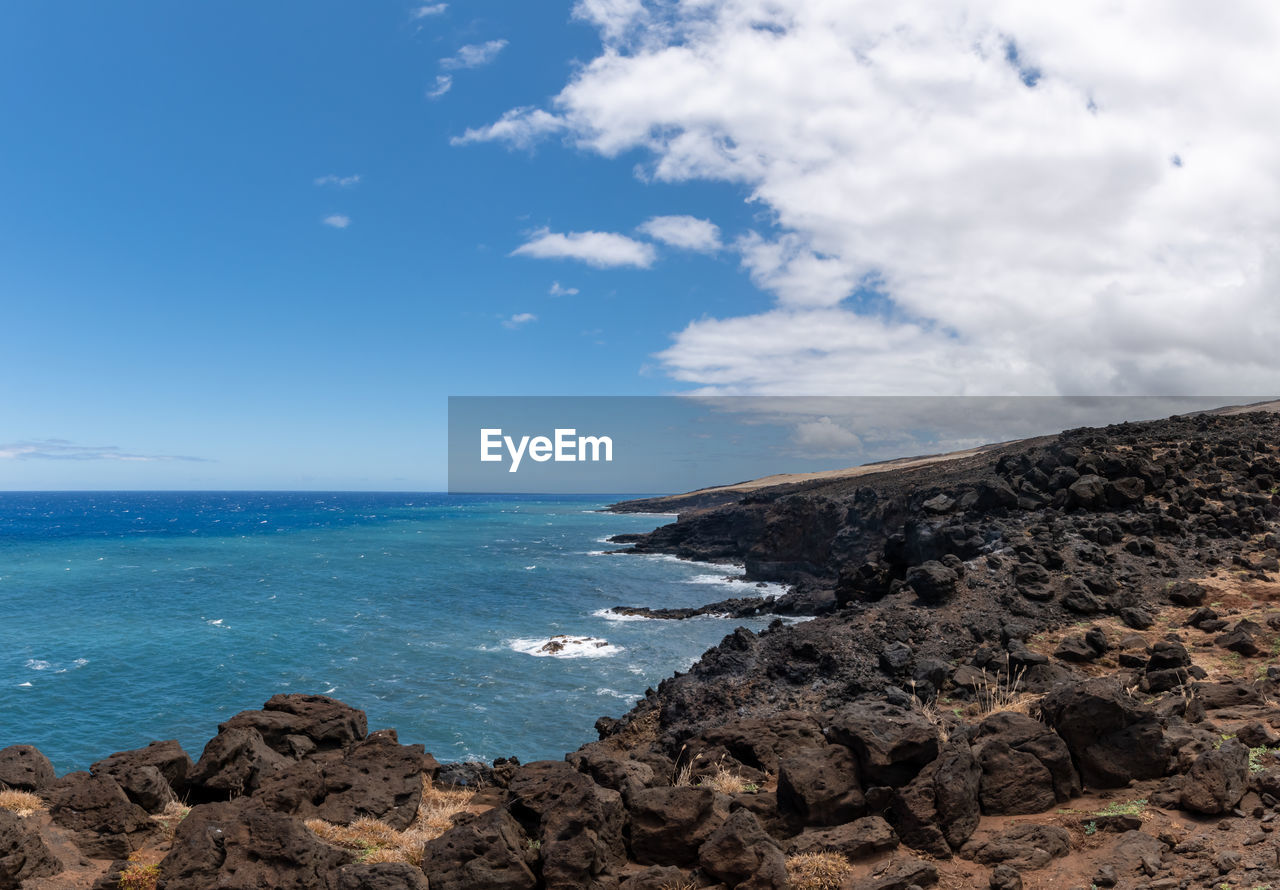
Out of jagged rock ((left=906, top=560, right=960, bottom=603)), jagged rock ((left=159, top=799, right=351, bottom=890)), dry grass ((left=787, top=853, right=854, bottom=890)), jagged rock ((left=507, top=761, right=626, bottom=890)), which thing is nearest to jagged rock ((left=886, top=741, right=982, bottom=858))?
dry grass ((left=787, top=853, right=854, bottom=890))

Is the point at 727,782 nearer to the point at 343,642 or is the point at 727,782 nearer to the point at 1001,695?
the point at 1001,695

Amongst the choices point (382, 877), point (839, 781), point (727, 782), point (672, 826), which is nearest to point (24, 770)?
point (382, 877)

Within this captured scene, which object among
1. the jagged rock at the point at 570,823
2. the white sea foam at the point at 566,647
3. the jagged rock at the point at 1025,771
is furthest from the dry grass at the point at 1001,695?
the white sea foam at the point at 566,647

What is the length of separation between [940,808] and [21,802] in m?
12.7

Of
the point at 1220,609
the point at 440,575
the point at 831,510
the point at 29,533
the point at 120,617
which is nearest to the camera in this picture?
the point at 1220,609

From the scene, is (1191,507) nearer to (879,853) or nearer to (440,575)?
(879,853)

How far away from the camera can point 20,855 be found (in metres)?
8.38

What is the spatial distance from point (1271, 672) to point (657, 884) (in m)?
11.6

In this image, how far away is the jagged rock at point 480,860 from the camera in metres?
7.98

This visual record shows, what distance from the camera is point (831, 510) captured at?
216ft

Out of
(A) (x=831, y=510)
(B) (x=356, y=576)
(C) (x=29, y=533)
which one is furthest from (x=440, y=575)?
(C) (x=29, y=533)

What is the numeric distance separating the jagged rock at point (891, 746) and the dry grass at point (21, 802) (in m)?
11.5

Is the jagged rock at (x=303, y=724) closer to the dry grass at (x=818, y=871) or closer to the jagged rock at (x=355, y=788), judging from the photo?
the jagged rock at (x=355, y=788)

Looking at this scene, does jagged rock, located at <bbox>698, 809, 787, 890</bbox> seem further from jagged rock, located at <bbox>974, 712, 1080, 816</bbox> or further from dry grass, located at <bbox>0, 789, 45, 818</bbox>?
dry grass, located at <bbox>0, 789, 45, 818</bbox>
